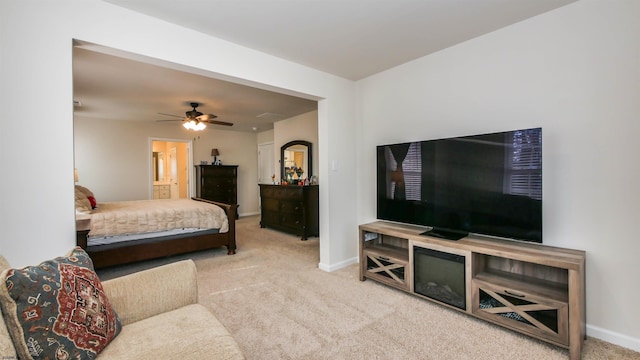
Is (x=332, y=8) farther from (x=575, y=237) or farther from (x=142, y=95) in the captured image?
(x=142, y=95)

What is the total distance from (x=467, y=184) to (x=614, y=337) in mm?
1377

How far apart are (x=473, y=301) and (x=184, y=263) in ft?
6.95

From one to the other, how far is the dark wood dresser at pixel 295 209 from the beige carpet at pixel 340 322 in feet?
5.39

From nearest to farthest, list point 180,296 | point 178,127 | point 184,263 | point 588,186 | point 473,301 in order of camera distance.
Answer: point 180,296
point 184,263
point 588,186
point 473,301
point 178,127

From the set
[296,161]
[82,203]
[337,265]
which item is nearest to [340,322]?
[337,265]

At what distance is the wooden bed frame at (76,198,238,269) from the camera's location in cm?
319

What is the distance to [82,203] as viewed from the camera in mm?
3582

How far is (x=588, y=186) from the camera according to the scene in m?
2.03

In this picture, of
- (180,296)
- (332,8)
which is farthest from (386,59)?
(180,296)

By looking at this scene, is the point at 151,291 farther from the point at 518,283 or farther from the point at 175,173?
the point at 175,173

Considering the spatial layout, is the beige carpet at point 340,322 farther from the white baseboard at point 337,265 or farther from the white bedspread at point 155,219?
the white bedspread at point 155,219

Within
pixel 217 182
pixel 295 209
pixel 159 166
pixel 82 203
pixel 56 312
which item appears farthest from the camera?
pixel 159 166

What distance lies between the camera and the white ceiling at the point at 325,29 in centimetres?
204

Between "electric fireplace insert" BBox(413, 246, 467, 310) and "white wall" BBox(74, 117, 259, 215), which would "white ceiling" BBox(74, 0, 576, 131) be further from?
"white wall" BBox(74, 117, 259, 215)
